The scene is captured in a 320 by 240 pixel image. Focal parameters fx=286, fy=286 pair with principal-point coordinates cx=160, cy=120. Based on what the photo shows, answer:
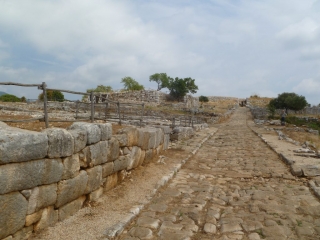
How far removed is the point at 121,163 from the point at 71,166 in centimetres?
244

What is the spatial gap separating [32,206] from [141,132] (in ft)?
16.4

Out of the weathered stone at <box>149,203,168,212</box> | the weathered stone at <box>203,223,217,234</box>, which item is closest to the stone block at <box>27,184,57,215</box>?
the weathered stone at <box>149,203,168,212</box>

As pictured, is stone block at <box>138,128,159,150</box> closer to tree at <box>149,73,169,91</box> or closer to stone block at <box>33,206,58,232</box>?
stone block at <box>33,206,58,232</box>

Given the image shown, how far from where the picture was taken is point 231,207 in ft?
20.9

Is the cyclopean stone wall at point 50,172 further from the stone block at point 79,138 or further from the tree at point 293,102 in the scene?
the tree at point 293,102

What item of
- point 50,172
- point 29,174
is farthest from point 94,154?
point 29,174

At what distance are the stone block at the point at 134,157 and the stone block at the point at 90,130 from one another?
2.09m

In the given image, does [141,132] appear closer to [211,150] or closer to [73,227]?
[73,227]

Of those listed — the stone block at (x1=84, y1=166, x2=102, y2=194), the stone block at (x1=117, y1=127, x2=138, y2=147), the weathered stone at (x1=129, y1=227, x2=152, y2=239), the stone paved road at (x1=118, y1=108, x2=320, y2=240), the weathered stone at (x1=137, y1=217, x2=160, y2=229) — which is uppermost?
the stone block at (x1=117, y1=127, x2=138, y2=147)

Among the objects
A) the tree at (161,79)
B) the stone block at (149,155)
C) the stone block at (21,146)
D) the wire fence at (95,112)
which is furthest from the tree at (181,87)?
the stone block at (21,146)

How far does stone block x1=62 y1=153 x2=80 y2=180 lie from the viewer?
5.02m

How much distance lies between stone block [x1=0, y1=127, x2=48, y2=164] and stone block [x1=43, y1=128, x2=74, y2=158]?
0.40ft

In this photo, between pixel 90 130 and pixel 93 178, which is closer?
pixel 90 130

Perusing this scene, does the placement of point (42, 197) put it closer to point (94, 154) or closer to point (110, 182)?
point (94, 154)
